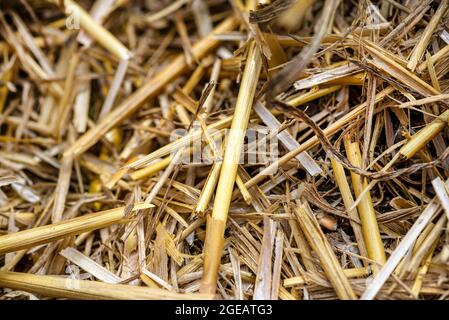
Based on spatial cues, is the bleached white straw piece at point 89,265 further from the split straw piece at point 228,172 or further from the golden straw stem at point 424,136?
the golden straw stem at point 424,136

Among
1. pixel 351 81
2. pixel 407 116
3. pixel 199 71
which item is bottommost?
pixel 407 116

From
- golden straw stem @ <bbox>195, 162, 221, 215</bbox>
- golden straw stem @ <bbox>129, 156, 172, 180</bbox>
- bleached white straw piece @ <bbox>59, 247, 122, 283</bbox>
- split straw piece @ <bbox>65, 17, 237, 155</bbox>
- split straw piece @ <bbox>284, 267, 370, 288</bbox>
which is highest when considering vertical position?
split straw piece @ <bbox>65, 17, 237, 155</bbox>

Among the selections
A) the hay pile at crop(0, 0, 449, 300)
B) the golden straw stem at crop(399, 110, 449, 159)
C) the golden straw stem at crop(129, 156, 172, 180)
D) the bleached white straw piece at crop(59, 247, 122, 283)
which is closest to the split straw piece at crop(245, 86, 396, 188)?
the hay pile at crop(0, 0, 449, 300)

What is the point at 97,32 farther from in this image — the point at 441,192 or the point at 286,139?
the point at 441,192

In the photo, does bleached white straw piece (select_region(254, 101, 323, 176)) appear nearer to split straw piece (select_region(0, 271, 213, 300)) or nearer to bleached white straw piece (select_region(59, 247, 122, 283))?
split straw piece (select_region(0, 271, 213, 300))

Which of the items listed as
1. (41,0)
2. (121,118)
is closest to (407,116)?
(121,118)

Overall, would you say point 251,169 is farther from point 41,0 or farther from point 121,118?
point 41,0
